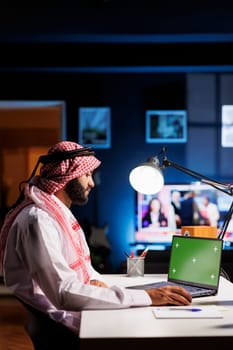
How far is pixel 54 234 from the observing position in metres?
2.16

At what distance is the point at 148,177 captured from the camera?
2.94 meters

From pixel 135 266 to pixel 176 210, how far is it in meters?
3.09

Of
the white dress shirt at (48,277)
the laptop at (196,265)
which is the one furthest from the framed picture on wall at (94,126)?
the white dress shirt at (48,277)

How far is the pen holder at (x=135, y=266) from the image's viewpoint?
3.07m

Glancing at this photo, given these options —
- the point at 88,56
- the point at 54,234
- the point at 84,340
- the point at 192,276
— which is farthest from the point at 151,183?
the point at 88,56

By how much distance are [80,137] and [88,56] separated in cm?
89

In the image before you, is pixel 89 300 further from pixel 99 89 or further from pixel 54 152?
pixel 99 89

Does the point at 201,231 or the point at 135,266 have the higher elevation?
the point at 201,231

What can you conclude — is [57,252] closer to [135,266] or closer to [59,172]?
[59,172]

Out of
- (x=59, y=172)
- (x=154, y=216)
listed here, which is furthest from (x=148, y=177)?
(x=154, y=216)

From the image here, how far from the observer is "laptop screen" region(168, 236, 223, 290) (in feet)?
8.12

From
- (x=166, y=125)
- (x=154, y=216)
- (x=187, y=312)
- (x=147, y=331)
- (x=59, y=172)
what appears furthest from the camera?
(x=166, y=125)

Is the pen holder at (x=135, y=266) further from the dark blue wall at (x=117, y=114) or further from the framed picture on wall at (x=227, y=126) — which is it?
the framed picture on wall at (x=227, y=126)

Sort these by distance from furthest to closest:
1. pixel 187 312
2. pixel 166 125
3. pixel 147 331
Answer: pixel 166 125 → pixel 187 312 → pixel 147 331
